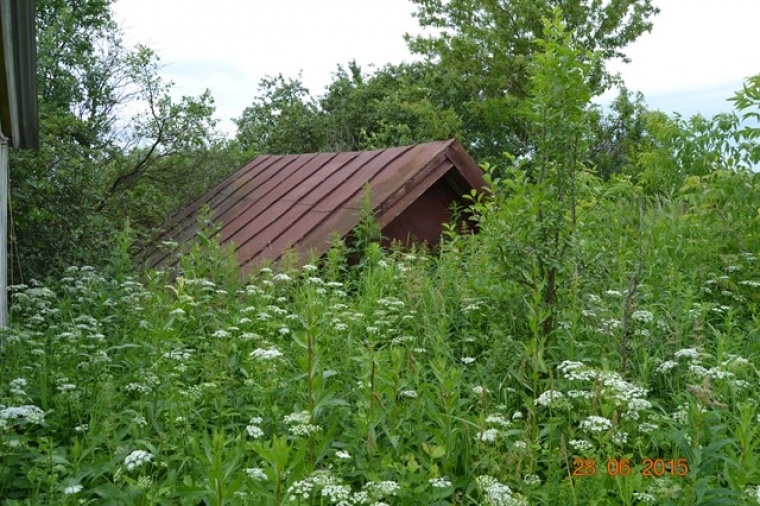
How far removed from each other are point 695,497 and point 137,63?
1526 cm

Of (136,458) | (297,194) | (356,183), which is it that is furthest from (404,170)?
(136,458)

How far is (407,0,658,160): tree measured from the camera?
28.6m

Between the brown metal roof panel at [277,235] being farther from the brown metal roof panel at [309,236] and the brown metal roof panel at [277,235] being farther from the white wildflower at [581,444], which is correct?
the white wildflower at [581,444]

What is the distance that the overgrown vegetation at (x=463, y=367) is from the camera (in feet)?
11.3

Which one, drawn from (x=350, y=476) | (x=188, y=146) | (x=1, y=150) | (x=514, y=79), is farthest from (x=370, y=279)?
(x=514, y=79)

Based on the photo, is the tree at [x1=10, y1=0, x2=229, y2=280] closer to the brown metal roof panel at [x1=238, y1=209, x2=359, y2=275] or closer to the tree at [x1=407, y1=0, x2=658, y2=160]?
the brown metal roof panel at [x1=238, y1=209, x2=359, y2=275]

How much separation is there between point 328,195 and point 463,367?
5163 millimetres

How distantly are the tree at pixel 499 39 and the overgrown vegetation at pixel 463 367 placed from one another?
19709 mm

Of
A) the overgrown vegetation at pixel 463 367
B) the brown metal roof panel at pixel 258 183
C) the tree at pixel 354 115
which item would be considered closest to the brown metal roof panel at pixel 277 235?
the overgrown vegetation at pixel 463 367

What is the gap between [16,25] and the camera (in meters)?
6.91

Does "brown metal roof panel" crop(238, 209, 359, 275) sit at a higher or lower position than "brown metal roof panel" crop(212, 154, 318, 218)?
lower

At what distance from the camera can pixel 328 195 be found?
970cm
